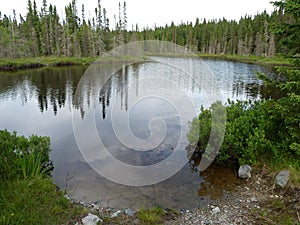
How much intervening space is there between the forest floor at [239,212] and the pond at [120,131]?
1.62 ft

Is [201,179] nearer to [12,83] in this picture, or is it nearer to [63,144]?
[63,144]

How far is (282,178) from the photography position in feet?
23.2

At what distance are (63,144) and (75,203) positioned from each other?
5640mm

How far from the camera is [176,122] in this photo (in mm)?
14766

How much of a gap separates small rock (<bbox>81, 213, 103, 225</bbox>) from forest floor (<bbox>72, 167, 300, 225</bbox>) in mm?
121

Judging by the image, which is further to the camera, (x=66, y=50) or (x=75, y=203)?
(x=66, y=50)

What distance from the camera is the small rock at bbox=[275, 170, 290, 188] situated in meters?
6.93

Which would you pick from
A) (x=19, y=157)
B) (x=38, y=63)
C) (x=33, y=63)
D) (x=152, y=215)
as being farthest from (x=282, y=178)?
(x=38, y=63)

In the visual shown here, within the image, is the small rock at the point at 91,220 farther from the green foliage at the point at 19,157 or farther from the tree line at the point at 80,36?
the tree line at the point at 80,36

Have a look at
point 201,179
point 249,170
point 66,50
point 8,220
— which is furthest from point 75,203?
point 66,50

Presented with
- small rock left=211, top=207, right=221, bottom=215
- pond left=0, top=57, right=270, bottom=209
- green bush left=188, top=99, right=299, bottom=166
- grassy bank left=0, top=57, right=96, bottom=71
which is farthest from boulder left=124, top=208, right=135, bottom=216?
grassy bank left=0, top=57, right=96, bottom=71

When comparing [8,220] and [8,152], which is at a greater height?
[8,152]

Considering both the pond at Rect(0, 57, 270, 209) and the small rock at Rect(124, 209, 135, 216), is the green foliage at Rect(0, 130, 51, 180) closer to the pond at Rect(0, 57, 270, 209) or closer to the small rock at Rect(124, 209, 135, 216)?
the pond at Rect(0, 57, 270, 209)

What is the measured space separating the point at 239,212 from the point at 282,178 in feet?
6.51
